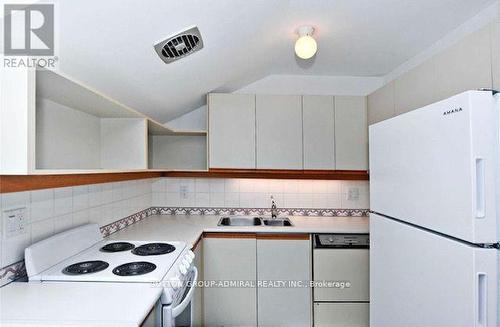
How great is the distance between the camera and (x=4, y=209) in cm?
105

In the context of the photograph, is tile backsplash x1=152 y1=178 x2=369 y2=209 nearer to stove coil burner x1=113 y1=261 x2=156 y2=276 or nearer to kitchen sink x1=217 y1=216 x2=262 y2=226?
kitchen sink x1=217 y1=216 x2=262 y2=226

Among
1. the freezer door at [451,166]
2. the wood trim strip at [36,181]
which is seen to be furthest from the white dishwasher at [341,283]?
the wood trim strip at [36,181]

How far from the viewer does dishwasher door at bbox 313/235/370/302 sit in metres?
2.11

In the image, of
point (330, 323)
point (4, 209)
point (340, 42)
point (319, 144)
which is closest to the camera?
point (4, 209)

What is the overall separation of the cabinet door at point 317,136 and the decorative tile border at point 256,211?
57 centimetres

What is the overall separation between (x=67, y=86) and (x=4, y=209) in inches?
22.7

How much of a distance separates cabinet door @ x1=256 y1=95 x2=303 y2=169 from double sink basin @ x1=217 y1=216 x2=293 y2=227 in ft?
1.85

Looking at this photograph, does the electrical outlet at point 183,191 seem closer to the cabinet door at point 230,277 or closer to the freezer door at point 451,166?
the cabinet door at point 230,277

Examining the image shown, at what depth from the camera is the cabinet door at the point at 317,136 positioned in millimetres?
2350

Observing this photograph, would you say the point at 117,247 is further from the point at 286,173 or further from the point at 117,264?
the point at 286,173

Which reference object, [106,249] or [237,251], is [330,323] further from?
[106,249]

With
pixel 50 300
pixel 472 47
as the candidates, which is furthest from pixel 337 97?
pixel 50 300

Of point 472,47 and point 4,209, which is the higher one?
point 472,47

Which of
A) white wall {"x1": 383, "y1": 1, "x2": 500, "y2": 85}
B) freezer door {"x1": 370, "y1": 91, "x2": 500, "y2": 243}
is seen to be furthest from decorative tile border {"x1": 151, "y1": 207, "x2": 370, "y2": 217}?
white wall {"x1": 383, "y1": 1, "x2": 500, "y2": 85}
